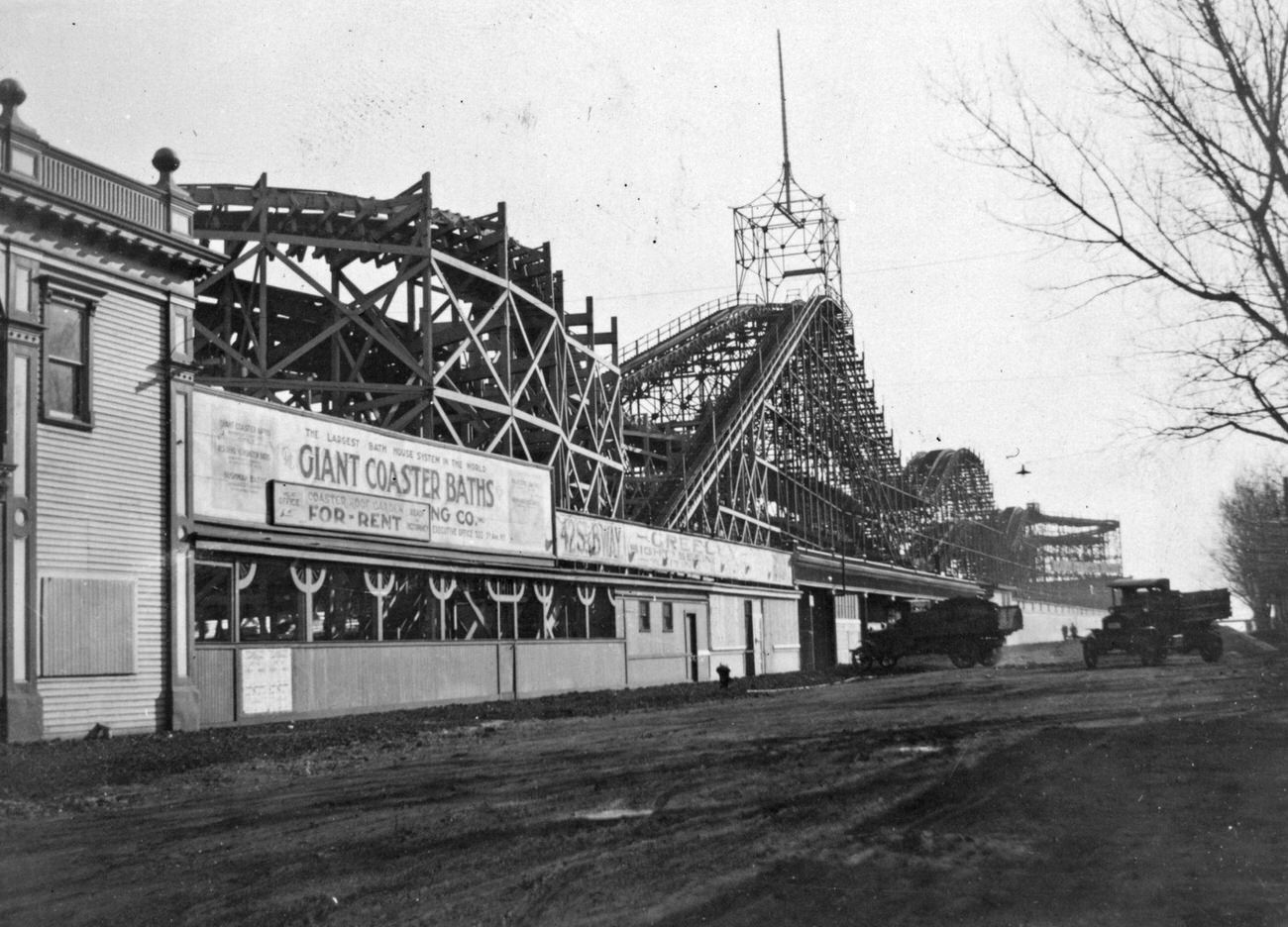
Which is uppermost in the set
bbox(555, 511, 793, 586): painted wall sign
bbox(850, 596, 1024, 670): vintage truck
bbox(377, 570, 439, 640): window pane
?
bbox(555, 511, 793, 586): painted wall sign

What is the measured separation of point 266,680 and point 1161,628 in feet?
75.8

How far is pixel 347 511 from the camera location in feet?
70.2

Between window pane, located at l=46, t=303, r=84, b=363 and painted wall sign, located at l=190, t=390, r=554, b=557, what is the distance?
7.08ft

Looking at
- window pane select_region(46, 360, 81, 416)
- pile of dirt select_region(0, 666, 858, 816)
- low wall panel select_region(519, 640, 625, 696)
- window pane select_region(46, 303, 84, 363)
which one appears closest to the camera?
pile of dirt select_region(0, 666, 858, 816)

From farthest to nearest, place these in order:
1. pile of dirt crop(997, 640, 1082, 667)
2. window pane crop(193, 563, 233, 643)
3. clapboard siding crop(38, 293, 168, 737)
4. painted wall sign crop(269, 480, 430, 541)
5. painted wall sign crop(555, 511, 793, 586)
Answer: pile of dirt crop(997, 640, 1082, 667) → painted wall sign crop(555, 511, 793, 586) → painted wall sign crop(269, 480, 430, 541) → window pane crop(193, 563, 233, 643) → clapboard siding crop(38, 293, 168, 737)

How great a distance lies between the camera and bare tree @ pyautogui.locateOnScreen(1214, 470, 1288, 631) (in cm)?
4097

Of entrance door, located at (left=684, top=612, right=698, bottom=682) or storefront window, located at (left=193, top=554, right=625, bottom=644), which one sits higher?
storefront window, located at (left=193, top=554, right=625, bottom=644)

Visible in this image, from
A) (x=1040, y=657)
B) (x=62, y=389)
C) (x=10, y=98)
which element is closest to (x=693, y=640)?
(x=62, y=389)

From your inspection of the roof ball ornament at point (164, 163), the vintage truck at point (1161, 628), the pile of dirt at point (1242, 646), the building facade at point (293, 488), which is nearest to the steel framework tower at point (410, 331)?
the building facade at point (293, 488)

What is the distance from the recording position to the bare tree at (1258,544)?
4097 centimetres

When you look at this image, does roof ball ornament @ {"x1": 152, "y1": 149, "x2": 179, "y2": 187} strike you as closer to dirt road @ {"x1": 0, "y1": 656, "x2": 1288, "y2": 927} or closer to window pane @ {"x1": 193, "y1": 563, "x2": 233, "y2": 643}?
window pane @ {"x1": 193, "y1": 563, "x2": 233, "y2": 643}

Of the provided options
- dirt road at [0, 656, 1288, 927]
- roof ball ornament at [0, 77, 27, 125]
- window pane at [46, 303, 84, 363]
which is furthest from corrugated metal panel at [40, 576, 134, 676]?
roof ball ornament at [0, 77, 27, 125]

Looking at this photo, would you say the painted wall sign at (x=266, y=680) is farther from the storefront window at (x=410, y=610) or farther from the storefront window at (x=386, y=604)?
the storefront window at (x=410, y=610)

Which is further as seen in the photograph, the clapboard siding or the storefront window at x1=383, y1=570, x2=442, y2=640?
the storefront window at x1=383, y1=570, x2=442, y2=640
